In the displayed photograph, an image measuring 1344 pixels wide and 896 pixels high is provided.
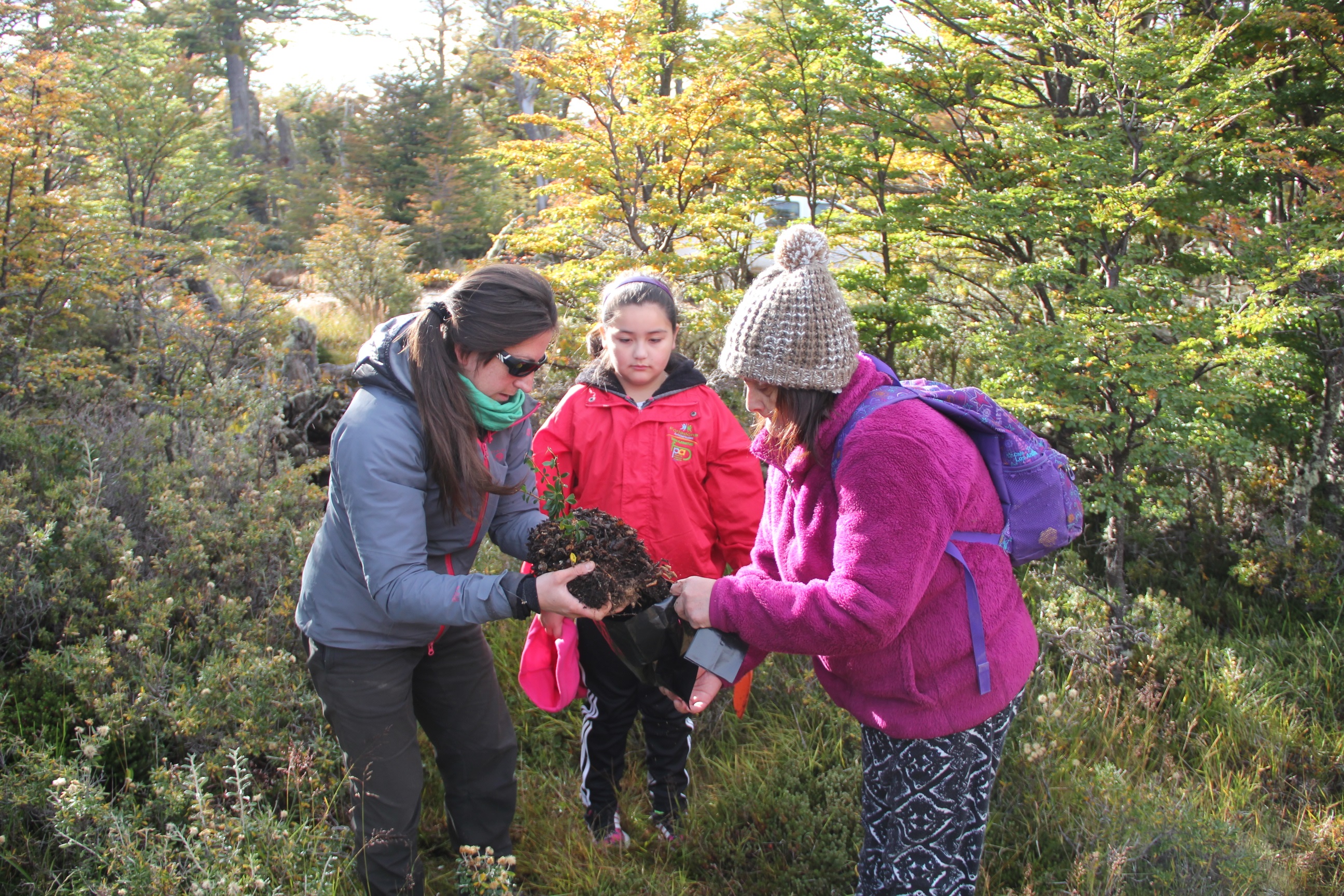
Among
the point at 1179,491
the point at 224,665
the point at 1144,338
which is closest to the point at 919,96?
the point at 1144,338

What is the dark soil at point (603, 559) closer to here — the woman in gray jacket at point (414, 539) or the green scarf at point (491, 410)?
the woman in gray jacket at point (414, 539)

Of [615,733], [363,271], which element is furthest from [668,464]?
[363,271]

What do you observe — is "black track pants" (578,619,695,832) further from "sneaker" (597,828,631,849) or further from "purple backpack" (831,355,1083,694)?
"purple backpack" (831,355,1083,694)

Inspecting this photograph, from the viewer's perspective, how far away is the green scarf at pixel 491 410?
211 centimetres

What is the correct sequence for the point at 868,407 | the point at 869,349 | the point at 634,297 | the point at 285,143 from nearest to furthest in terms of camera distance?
1. the point at 868,407
2. the point at 634,297
3. the point at 869,349
4. the point at 285,143

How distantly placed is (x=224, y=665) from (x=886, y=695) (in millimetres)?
2423

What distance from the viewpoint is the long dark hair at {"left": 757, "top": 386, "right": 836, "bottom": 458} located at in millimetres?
1760

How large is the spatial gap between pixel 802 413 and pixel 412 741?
4.91 ft

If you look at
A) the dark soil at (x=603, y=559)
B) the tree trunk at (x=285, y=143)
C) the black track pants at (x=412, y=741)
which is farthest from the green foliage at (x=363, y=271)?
the tree trunk at (x=285, y=143)

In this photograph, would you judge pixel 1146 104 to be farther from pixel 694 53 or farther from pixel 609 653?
pixel 694 53

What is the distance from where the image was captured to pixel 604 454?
Result: 2787 millimetres

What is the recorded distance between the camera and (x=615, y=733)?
2.87 meters

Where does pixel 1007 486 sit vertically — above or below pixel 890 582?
above

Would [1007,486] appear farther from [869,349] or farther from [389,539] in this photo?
[869,349]
